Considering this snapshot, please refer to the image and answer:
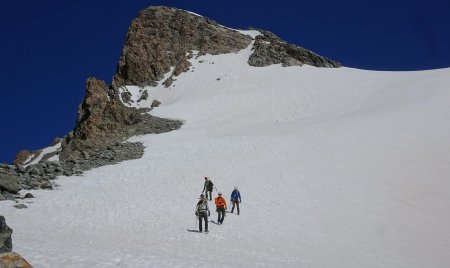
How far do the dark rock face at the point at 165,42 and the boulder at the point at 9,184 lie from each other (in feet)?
161

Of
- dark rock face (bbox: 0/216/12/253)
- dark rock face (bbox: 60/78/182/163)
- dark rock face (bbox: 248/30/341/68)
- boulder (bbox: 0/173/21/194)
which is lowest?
dark rock face (bbox: 0/216/12/253)

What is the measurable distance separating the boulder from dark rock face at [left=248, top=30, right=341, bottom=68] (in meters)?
54.7

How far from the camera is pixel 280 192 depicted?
25.7 meters

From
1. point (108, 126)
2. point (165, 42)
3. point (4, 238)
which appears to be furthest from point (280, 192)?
point (165, 42)

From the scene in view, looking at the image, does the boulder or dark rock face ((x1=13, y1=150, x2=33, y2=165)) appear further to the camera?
dark rock face ((x1=13, y1=150, x2=33, y2=165))

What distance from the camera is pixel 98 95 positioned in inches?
2237

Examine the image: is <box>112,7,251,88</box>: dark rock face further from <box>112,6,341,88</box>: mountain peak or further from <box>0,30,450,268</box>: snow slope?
<box>0,30,450,268</box>: snow slope

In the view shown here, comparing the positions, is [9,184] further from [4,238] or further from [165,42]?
[165,42]

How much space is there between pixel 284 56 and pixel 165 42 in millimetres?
22579

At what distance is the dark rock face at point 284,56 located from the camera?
235 feet

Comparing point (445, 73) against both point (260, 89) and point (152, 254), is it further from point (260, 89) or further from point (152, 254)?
point (152, 254)

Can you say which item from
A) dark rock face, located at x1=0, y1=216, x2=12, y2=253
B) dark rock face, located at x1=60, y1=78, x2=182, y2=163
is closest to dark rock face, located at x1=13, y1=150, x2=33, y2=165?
dark rock face, located at x1=60, y1=78, x2=182, y2=163

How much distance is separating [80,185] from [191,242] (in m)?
11.2

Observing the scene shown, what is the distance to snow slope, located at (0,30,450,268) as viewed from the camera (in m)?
14.4
